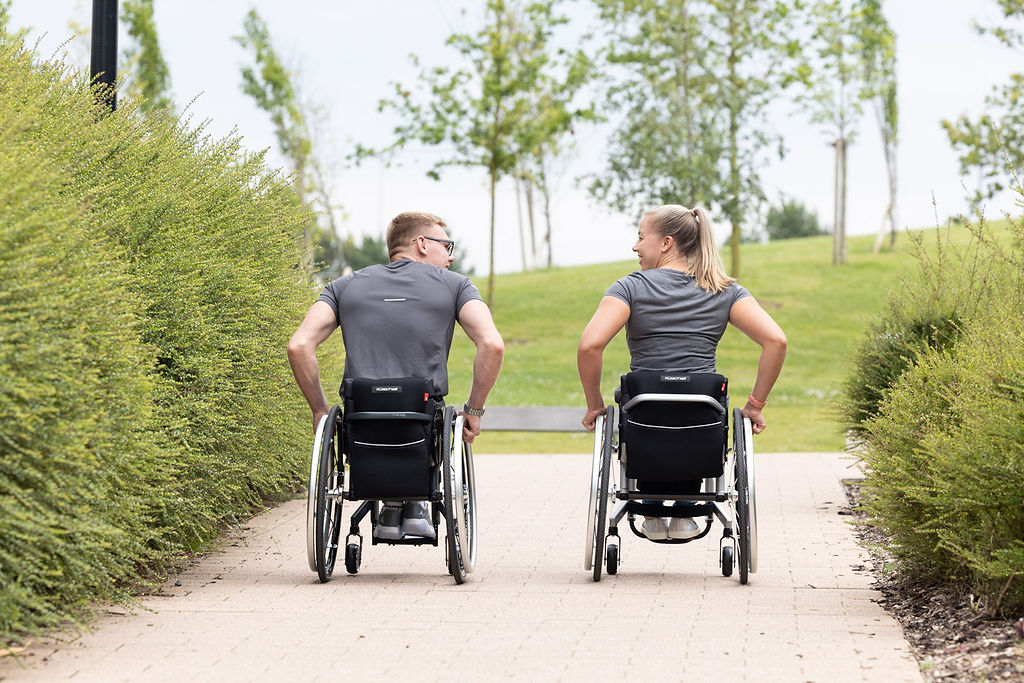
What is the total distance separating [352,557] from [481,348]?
1246 mm

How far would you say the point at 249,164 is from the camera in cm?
838

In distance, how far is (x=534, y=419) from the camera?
17.2 m

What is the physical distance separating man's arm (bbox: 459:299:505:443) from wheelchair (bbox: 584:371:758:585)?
570 mm

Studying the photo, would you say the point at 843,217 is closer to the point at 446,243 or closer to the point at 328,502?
the point at 446,243

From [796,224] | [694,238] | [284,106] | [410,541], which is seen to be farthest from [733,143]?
[796,224]

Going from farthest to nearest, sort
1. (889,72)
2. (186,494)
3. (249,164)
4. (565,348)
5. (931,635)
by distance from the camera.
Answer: (889,72) → (565,348) → (249,164) → (186,494) → (931,635)

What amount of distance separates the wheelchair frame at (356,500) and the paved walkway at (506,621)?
0.15m

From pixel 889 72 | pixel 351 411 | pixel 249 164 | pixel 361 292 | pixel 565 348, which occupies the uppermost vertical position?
pixel 889 72

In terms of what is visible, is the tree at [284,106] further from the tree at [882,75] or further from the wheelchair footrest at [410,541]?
the wheelchair footrest at [410,541]

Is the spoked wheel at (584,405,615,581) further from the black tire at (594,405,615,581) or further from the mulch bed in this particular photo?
the mulch bed

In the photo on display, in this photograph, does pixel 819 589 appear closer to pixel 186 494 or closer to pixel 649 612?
pixel 649 612

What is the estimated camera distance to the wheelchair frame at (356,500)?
20.0 feet

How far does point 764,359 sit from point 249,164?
3.62m

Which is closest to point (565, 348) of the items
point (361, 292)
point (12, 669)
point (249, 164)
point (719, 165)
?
point (719, 165)
